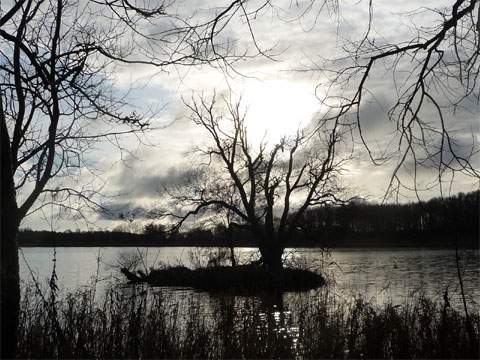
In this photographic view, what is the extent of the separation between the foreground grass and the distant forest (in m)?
1.10

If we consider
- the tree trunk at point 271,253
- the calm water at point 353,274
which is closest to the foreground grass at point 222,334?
the calm water at point 353,274

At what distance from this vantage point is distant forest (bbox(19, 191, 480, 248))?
5.20 metres

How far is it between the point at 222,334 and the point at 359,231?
95621mm

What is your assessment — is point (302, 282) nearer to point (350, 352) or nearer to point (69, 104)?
point (350, 352)

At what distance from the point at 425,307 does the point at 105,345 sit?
531 centimetres

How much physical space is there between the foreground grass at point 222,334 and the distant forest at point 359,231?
1098 mm

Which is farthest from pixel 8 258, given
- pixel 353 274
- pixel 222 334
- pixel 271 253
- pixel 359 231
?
pixel 359 231

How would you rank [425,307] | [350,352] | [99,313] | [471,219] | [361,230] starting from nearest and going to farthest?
[471,219] → [99,313] → [350,352] → [425,307] → [361,230]

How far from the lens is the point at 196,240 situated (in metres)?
34.6

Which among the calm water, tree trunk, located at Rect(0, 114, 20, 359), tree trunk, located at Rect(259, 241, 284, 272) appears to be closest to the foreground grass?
the calm water

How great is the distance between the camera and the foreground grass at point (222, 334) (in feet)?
22.5

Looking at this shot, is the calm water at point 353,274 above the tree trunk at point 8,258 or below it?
below

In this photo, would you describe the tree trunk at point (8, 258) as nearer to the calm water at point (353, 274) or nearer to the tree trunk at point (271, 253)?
the calm water at point (353, 274)

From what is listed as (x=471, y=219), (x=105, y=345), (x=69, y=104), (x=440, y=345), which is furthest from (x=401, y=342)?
(x=69, y=104)
